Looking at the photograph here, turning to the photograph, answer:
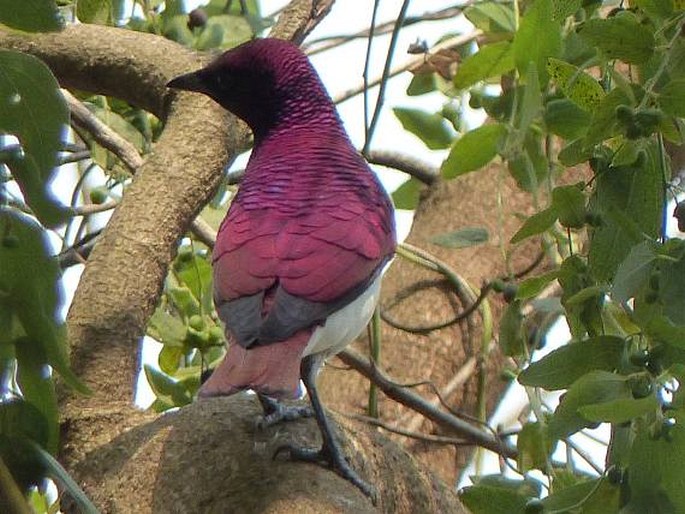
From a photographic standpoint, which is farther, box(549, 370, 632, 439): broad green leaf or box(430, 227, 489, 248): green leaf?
box(430, 227, 489, 248): green leaf

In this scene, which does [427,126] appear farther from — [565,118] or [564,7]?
[564,7]

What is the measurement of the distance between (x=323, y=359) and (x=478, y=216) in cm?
102

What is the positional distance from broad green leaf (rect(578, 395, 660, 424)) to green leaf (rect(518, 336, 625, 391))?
0.69 feet

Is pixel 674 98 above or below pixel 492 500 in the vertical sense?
above

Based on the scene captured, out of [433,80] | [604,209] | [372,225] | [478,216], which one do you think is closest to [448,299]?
[478,216]

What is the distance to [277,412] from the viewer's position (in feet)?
6.93

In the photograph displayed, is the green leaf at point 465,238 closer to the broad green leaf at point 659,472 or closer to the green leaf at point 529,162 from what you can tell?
the green leaf at point 529,162

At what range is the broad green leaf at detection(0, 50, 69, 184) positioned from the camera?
118 cm

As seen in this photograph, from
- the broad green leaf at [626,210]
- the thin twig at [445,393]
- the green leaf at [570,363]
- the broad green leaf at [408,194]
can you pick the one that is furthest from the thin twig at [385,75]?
the green leaf at [570,363]

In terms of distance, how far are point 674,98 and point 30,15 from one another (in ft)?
2.11

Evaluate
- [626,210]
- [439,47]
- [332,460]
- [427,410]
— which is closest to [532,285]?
[626,210]

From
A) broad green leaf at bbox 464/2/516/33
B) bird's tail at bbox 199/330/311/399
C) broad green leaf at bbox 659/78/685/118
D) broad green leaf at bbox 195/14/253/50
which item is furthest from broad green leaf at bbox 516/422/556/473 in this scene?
broad green leaf at bbox 195/14/253/50

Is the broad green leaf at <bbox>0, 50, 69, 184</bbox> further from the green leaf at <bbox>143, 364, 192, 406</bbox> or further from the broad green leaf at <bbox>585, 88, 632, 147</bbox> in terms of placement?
the green leaf at <bbox>143, 364, 192, 406</bbox>

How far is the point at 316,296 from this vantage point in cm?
213
